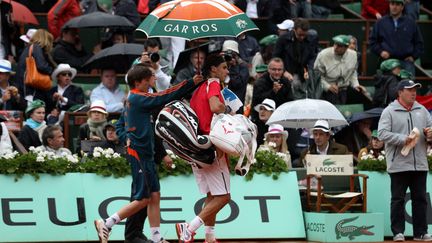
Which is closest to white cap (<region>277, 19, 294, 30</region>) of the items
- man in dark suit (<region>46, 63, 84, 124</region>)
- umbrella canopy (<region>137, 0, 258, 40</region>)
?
man in dark suit (<region>46, 63, 84, 124</region>)

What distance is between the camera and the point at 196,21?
48.2 ft

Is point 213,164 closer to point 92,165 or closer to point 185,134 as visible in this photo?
point 185,134

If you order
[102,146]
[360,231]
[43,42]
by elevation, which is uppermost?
[43,42]

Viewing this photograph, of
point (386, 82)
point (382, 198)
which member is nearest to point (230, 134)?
point (382, 198)

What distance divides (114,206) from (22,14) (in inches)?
272

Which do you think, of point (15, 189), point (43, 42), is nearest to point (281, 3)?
point (43, 42)

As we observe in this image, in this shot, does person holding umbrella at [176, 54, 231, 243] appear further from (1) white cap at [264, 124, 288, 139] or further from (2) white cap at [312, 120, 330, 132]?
(1) white cap at [264, 124, 288, 139]

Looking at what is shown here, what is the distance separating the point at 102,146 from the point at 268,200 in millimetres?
2459

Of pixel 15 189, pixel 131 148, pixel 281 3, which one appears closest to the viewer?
pixel 131 148

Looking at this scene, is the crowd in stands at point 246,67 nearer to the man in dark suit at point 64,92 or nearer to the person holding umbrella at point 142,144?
the man in dark suit at point 64,92

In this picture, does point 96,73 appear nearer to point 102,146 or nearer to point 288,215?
point 102,146

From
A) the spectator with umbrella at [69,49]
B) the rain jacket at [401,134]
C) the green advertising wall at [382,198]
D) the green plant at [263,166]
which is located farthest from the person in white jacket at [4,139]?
the rain jacket at [401,134]

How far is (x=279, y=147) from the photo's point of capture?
19172mm

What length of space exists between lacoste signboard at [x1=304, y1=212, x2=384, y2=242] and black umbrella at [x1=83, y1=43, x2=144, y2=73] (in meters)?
5.23
